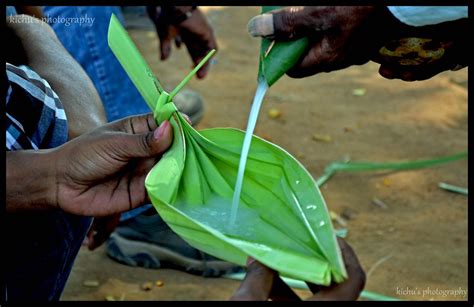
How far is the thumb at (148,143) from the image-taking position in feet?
6.01

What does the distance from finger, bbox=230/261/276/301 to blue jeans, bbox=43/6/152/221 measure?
65.0 inches

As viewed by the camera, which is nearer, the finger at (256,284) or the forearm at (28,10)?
the finger at (256,284)

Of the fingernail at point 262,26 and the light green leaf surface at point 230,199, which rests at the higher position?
the fingernail at point 262,26

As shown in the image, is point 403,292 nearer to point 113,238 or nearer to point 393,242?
point 393,242

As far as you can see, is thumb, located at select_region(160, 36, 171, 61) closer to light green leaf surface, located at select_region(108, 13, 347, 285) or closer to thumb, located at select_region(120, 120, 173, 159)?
light green leaf surface, located at select_region(108, 13, 347, 285)

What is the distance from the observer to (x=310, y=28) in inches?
82.6

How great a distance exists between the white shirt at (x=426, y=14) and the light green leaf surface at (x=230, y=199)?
1.68 feet

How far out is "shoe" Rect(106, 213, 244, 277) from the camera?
10.2ft

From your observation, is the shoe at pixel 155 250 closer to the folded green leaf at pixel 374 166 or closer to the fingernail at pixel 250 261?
the folded green leaf at pixel 374 166

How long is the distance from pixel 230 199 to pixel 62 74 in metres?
0.75

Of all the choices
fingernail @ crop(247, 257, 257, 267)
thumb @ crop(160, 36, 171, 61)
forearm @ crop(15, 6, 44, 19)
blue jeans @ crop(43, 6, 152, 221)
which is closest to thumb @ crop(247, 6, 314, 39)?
fingernail @ crop(247, 257, 257, 267)

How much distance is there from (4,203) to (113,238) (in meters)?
1.30

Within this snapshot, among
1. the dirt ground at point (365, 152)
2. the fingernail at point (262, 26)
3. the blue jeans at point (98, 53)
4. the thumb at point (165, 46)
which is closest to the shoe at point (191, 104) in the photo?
the dirt ground at point (365, 152)
